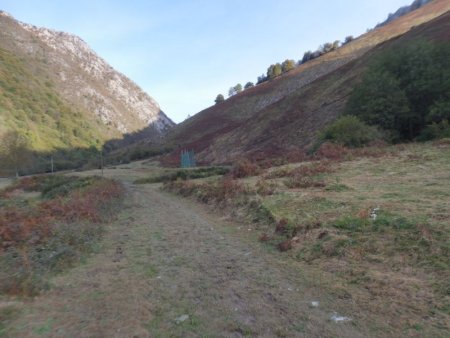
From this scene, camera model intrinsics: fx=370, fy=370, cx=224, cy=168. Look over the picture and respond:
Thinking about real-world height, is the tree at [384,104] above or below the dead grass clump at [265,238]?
above

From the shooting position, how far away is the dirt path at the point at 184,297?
6.07m

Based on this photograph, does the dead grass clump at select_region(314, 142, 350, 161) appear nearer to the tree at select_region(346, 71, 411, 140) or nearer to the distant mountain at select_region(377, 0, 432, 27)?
the tree at select_region(346, 71, 411, 140)

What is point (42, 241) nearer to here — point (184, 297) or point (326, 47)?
point (184, 297)

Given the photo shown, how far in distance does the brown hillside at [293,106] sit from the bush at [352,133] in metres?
8.66

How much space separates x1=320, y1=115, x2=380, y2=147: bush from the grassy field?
10.3 meters

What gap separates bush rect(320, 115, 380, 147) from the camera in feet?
99.6

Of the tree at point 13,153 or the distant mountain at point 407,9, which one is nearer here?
the tree at point 13,153

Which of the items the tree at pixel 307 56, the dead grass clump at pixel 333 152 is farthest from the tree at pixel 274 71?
the dead grass clump at pixel 333 152

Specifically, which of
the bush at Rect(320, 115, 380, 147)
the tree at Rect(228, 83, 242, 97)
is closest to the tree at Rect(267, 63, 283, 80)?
the tree at Rect(228, 83, 242, 97)

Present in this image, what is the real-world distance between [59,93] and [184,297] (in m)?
150

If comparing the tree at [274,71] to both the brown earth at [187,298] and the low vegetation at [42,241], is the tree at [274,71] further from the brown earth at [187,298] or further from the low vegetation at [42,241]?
the brown earth at [187,298]

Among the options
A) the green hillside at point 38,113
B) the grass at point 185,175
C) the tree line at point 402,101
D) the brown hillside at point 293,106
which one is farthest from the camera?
the green hillside at point 38,113

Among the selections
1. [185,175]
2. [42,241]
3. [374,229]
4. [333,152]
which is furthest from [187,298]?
[185,175]

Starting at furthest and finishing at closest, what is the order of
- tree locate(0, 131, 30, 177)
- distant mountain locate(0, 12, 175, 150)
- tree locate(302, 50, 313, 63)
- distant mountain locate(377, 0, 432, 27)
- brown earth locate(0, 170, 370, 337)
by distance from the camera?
distant mountain locate(377, 0, 432, 27), tree locate(302, 50, 313, 63), distant mountain locate(0, 12, 175, 150), tree locate(0, 131, 30, 177), brown earth locate(0, 170, 370, 337)
